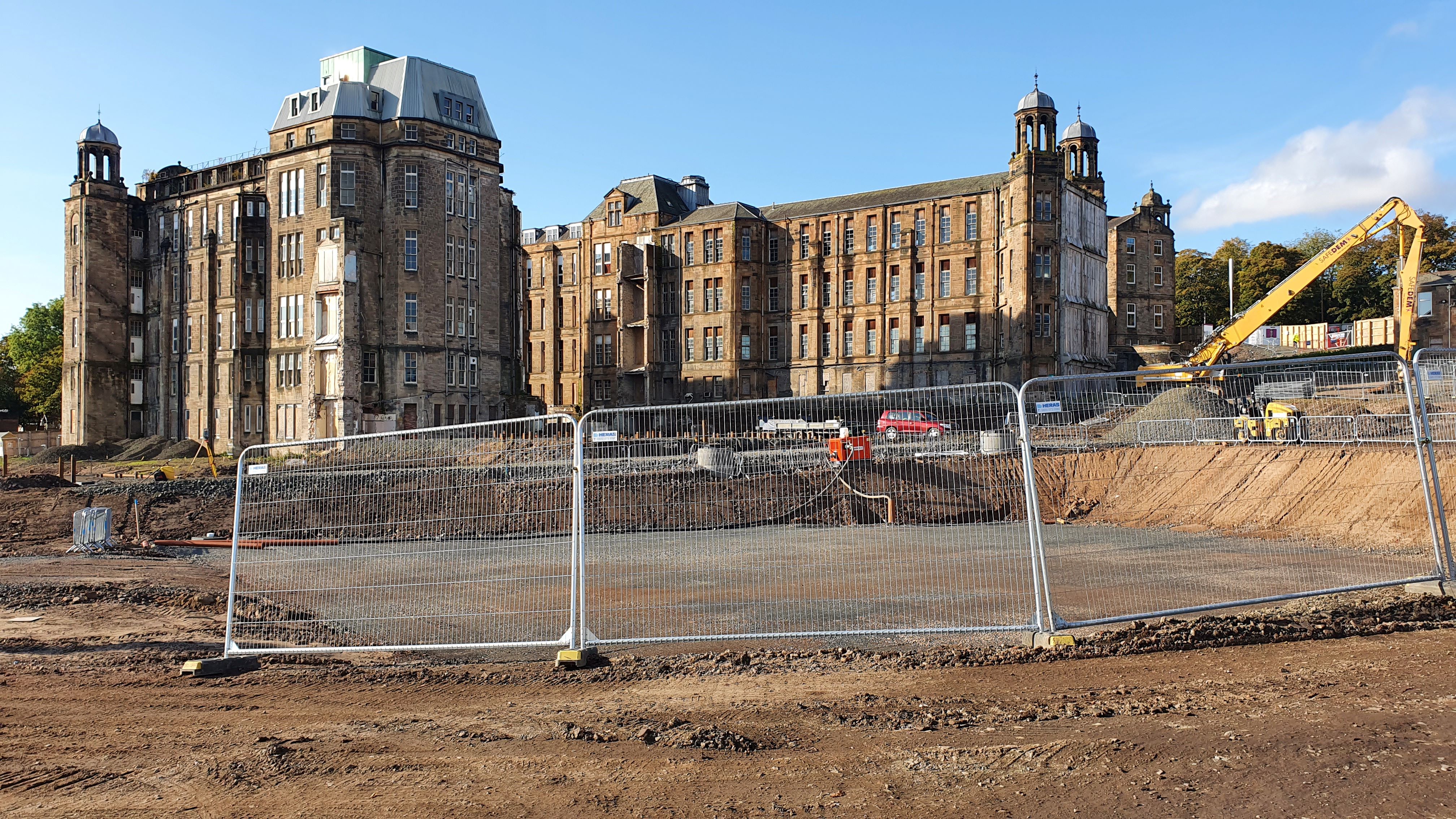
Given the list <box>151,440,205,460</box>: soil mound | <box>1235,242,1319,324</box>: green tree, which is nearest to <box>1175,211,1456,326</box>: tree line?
<box>1235,242,1319,324</box>: green tree

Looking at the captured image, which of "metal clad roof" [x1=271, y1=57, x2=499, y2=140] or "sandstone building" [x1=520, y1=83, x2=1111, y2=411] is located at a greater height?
"metal clad roof" [x1=271, y1=57, x2=499, y2=140]

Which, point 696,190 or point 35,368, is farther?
point 35,368

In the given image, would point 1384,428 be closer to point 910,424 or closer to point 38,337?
point 910,424

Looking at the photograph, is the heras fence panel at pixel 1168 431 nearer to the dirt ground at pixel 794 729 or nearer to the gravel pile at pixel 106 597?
the dirt ground at pixel 794 729

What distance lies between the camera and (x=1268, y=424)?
20.0 m

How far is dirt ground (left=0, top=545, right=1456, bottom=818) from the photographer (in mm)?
5582

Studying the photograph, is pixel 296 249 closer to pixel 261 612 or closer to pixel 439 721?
pixel 261 612

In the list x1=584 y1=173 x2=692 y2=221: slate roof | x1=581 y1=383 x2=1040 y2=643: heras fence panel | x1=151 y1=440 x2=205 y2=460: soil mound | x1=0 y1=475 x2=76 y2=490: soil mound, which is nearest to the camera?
x1=581 y1=383 x2=1040 y2=643: heras fence panel

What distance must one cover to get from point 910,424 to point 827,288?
56117mm

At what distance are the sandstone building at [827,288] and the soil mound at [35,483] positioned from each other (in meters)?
33.4

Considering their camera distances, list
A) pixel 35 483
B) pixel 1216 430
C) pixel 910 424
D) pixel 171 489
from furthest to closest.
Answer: pixel 35 483 → pixel 171 489 → pixel 1216 430 → pixel 910 424

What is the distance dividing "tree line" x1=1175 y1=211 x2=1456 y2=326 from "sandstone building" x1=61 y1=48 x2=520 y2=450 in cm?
5577

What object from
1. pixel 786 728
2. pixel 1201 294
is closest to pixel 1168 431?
pixel 786 728

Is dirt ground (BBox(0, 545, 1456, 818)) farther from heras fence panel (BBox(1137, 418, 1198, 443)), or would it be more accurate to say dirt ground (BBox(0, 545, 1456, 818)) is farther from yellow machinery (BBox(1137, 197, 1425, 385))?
yellow machinery (BBox(1137, 197, 1425, 385))
